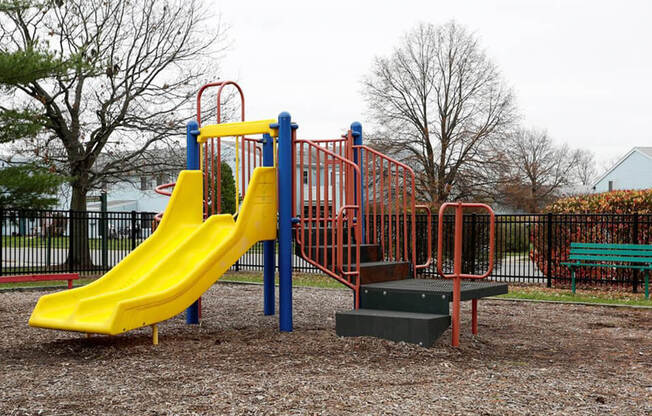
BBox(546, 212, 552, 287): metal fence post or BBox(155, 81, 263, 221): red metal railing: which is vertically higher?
BBox(155, 81, 263, 221): red metal railing

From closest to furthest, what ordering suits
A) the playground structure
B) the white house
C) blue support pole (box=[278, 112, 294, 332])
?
the playground structure
blue support pole (box=[278, 112, 294, 332])
the white house

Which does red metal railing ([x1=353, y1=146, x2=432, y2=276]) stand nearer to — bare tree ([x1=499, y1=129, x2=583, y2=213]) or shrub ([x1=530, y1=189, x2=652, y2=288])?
shrub ([x1=530, y1=189, x2=652, y2=288])

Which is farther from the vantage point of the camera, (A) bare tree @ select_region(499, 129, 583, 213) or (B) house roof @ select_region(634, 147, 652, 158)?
(B) house roof @ select_region(634, 147, 652, 158)

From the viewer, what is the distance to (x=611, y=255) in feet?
41.4

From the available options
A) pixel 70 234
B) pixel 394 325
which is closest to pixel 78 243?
pixel 70 234

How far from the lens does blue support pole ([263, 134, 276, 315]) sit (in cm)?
803

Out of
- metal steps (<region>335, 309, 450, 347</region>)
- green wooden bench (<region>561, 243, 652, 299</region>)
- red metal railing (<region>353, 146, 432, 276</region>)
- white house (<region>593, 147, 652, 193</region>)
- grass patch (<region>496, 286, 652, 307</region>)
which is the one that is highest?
white house (<region>593, 147, 652, 193</region>)

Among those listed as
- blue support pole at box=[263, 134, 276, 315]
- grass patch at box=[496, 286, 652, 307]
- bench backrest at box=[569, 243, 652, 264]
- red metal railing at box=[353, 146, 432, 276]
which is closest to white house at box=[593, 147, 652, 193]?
bench backrest at box=[569, 243, 652, 264]

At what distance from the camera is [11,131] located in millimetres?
13008

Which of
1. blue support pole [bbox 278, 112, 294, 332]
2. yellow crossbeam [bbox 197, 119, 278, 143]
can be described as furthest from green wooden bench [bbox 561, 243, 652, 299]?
yellow crossbeam [bbox 197, 119, 278, 143]

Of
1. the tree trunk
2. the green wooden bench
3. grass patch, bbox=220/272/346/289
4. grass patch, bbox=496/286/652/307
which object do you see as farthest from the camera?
the tree trunk

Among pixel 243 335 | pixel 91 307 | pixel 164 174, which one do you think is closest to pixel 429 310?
pixel 243 335

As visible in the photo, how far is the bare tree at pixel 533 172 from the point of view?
92.0 feet

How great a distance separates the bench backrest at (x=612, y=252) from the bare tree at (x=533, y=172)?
1420cm
